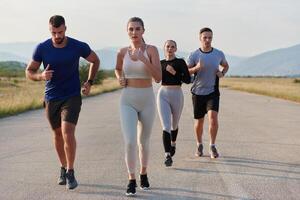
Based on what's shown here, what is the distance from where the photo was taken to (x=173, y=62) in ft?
26.6

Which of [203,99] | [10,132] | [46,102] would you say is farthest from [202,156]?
[10,132]

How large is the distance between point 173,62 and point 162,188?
222 cm

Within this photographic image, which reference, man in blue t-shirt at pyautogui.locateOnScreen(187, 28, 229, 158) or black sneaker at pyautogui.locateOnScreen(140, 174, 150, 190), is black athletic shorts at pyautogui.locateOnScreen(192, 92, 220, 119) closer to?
man in blue t-shirt at pyautogui.locateOnScreen(187, 28, 229, 158)

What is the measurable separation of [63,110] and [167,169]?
196 cm

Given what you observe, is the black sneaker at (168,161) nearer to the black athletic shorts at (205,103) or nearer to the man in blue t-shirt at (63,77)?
the black athletic shorts at (205,103)

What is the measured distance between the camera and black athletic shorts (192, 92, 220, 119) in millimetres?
8633

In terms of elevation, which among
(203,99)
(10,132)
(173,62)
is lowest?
(10,132)

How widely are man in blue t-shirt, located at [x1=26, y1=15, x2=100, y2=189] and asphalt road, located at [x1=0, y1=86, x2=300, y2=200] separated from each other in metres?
0.51

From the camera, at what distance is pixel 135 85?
623 centimetres

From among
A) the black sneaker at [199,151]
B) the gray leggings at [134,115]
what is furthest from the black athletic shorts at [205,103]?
the gray leggings at [134,115]

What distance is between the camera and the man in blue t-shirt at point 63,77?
21.2ft

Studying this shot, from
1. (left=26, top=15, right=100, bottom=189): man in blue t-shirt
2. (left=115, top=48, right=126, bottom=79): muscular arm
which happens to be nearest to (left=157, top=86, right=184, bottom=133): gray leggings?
(left=26, top=15, right=100, bottom=189): man in blue t-shirt

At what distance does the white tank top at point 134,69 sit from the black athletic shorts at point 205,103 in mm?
2610

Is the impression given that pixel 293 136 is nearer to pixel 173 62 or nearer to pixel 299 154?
pixel 299 154
